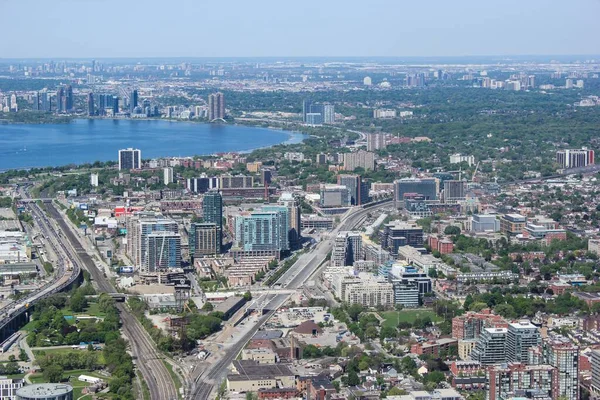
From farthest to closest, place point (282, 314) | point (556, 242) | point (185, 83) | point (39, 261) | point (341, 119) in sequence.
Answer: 1. point (185, 83)
2. point (341, 119)
3. point (556, 242)
4. point (39, 261)
5. point (282, 314)

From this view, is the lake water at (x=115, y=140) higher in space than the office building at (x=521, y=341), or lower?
lower

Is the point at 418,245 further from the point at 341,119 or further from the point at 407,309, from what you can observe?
the point at 341,119

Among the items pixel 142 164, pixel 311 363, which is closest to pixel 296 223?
pixel 311 363

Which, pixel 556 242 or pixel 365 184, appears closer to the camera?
pixel 556 242

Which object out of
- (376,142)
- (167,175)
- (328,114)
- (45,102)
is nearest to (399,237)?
(167,175)

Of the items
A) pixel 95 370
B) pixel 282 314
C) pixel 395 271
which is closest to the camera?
pixel 95 370

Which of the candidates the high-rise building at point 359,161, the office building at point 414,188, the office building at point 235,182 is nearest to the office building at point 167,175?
the office building at point 235,182

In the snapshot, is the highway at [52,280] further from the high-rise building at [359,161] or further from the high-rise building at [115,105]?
the high-rise building at [115,105]

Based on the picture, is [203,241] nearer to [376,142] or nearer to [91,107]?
[376,142]
